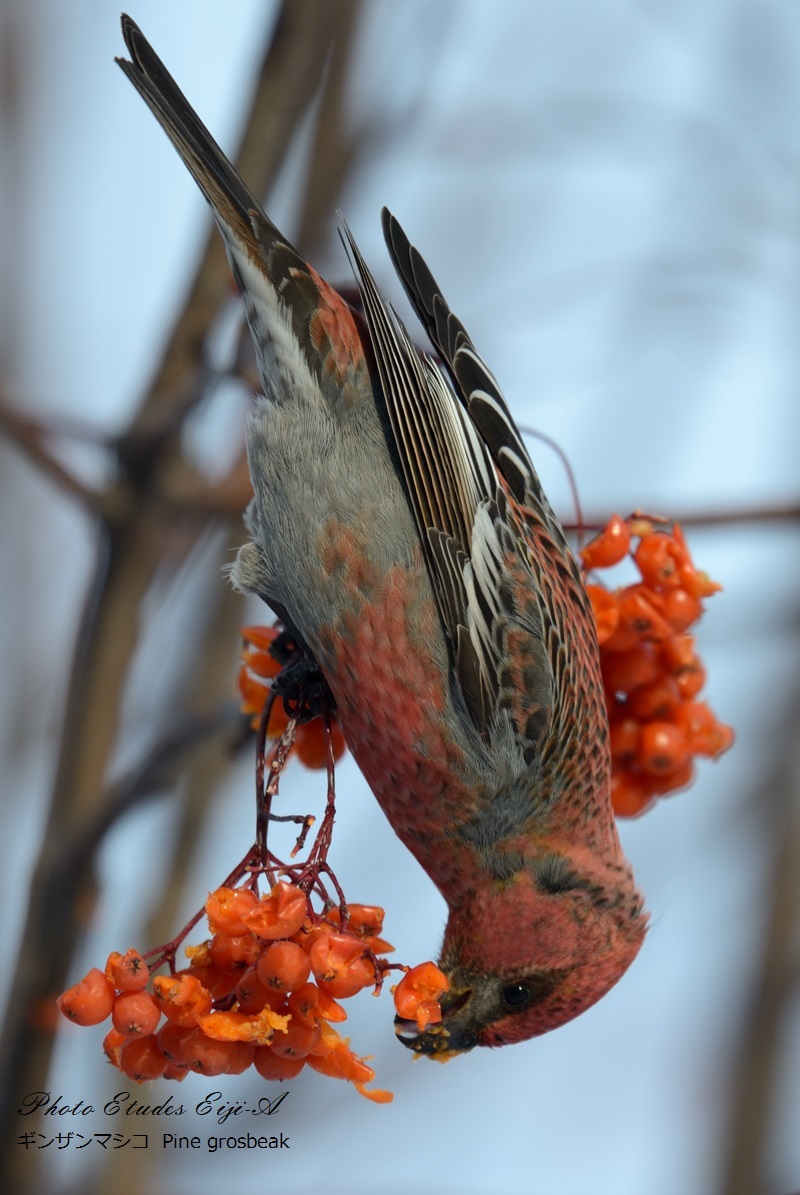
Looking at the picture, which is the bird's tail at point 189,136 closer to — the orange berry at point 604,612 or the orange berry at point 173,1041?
the orange berry at point 604,612

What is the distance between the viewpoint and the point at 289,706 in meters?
2.68

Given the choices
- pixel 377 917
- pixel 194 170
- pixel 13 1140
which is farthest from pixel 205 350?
pixel 13 1140

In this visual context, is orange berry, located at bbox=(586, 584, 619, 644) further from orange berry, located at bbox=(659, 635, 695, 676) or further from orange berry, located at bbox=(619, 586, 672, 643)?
orange berry, located at bbox=(659, 635, 695, 676)

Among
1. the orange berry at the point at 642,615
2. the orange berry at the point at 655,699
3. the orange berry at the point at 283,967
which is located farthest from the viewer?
the orange berry at the point at 655,699

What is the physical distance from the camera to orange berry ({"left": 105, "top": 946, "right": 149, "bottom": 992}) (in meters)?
2.03

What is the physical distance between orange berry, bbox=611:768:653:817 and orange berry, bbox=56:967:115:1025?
4.69 feet

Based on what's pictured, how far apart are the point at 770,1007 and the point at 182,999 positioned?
3.29 metres

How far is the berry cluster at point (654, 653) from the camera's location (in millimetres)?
2717

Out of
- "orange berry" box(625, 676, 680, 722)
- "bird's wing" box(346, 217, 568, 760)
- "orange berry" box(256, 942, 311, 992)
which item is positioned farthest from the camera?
"bird's wing" box(346, 217, 568, 760)

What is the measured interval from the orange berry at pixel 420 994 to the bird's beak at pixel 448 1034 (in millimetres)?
358

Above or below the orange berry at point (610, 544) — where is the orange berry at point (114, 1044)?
below

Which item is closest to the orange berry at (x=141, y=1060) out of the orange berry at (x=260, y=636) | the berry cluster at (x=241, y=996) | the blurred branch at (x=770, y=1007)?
the berry cluster at (x=241, y=996)

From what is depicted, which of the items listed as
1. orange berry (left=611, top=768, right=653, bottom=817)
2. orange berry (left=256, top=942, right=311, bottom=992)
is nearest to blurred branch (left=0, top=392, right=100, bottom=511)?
orange berry (left=256, top=942, right=311, bottom=992)

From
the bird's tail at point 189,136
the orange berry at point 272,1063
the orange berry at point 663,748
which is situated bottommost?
the orange berry at point 272,1063
